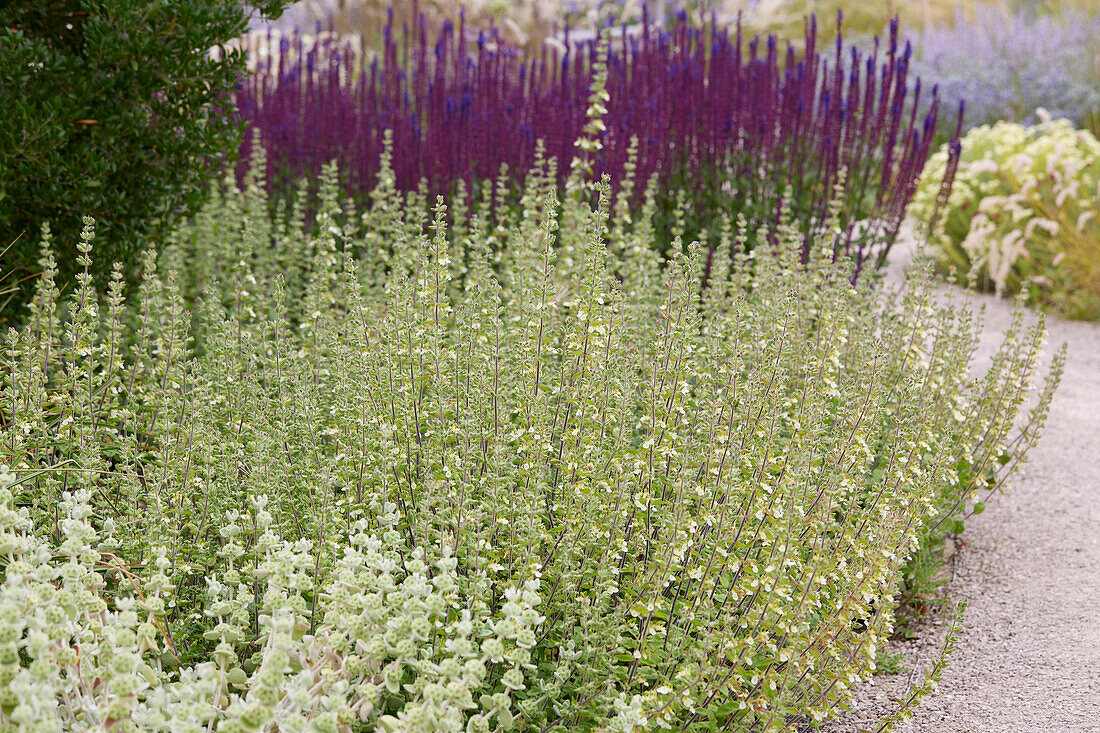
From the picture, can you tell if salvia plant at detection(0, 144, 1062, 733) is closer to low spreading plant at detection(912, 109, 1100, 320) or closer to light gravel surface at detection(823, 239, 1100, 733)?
light gravel surface at detection(823, 239, 1100, 733)

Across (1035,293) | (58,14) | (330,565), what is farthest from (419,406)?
(1035,293)

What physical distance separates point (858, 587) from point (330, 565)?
138 centimetres

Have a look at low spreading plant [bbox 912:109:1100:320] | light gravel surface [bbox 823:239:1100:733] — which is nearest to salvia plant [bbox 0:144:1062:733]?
light gravel surface [bbox 823:239:1100:733]

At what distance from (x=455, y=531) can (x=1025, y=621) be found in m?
2.43

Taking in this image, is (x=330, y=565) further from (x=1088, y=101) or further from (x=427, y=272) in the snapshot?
(x=1088, y=101)

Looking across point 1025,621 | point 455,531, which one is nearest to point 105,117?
point 455,531

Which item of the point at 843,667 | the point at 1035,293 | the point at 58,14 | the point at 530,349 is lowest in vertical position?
the point at 1035,293

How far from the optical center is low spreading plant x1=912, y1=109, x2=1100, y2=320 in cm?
761

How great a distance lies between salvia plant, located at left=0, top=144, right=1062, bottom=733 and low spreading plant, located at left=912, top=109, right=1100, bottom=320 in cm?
489

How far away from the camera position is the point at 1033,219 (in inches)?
305

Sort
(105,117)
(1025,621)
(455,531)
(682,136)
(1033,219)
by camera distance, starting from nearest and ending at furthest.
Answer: (455,531) < (1025,621) < (105,117) < (682,136) < (1033,219)

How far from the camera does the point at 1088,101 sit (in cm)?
1173

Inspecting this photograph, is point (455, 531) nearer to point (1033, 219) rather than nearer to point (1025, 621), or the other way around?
point (1025, 621)

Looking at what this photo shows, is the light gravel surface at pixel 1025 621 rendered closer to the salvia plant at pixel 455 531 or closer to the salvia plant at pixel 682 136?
the salvia plant at pixel 455 531
